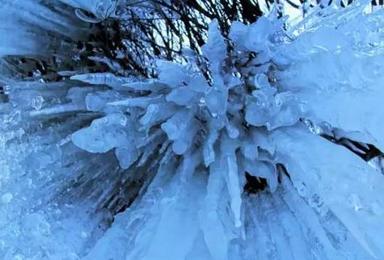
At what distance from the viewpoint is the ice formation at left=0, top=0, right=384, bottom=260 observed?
0.63 metres

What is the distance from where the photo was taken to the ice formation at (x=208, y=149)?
0.63 meters

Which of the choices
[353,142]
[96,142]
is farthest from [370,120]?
[96,142]

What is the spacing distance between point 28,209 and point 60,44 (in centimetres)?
17

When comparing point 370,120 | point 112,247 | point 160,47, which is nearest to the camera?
point 370,120

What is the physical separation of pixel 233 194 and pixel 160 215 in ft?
0.25

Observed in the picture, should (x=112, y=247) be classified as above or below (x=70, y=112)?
below

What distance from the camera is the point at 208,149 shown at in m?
0.67

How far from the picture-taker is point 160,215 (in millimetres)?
675

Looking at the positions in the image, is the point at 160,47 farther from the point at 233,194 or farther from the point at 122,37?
the point at 233,194

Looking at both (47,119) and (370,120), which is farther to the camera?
(47,119)

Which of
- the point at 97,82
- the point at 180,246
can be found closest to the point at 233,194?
the point at 180,246

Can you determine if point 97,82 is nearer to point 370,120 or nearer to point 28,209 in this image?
point 28,209

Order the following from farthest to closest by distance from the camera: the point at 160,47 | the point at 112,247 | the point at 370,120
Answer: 1. the point at 160,47
2. the point at 112,247
3. the point at 370,120

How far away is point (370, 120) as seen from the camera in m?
0.60
